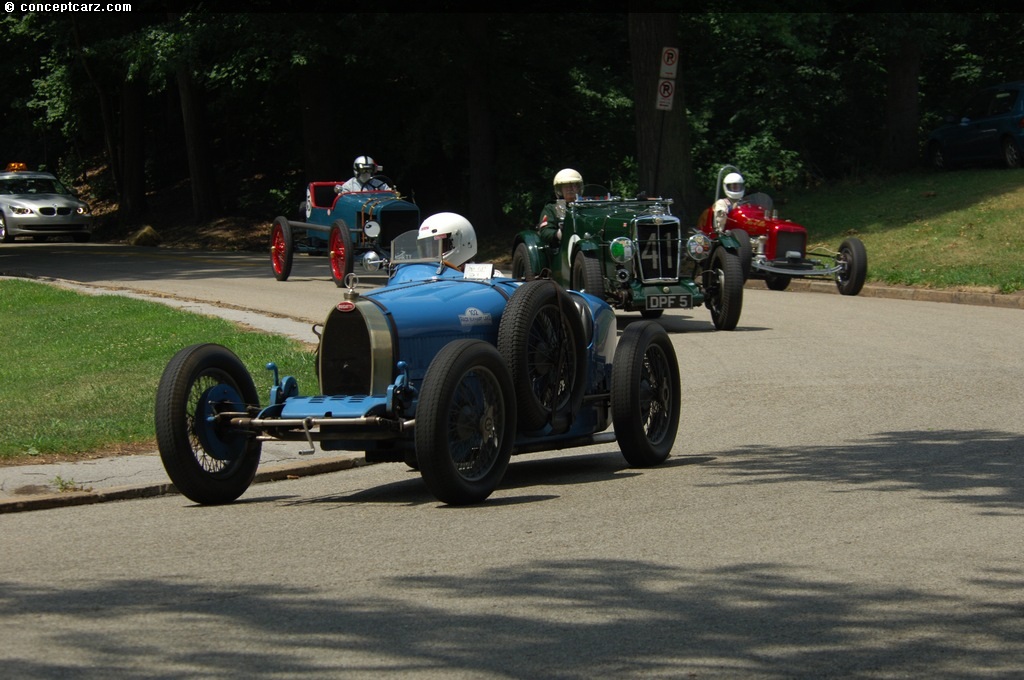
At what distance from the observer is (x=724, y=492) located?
346 inches

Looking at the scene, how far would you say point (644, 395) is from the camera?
10.0 metres

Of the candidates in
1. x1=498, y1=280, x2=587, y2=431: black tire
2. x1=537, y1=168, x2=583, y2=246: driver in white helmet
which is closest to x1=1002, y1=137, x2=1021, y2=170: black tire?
x1=537, y1=168, x2=583, y2=246: driver in white helmet

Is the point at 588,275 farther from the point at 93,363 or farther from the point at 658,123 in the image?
the point at 658,123

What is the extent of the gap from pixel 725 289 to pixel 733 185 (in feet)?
16.0

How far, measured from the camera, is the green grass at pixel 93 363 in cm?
1088

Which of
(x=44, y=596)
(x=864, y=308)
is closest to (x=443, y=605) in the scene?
(x=44, y=596)

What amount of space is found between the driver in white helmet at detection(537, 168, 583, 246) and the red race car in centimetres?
302

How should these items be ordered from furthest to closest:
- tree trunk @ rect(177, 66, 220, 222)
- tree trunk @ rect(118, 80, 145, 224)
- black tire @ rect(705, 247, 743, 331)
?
tree trunk @ rect(118, 80, 145, 224) → tree trunk @ rect(177, 66, 220, 222) → black tire @ rect(705, 247, 743, 331)

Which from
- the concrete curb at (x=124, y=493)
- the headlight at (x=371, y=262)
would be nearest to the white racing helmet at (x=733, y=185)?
the headlight at (x=371, y=262)

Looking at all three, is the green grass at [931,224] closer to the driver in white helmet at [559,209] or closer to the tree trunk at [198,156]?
the driver in white helmet at [559,209]

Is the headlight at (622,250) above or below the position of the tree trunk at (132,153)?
below

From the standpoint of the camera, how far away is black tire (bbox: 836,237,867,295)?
22703mm

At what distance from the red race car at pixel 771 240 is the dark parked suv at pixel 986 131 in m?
9.80

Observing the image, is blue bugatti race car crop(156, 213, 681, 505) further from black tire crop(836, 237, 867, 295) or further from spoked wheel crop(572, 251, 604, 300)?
black tire crop(836, 237, 867, 295)
